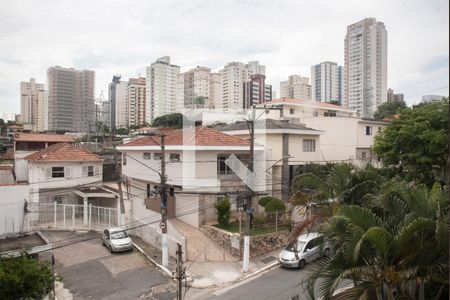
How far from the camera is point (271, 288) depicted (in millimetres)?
14844

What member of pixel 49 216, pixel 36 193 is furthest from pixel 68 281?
pixel 36 193

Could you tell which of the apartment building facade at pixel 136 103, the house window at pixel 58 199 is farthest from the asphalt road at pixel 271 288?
the apartment building facade at pixel 136 103

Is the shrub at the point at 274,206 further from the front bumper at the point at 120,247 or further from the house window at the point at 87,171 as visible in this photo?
the house window at the point at 87,171

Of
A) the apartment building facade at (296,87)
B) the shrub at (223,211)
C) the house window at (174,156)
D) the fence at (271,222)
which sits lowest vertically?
the fence at (271,222)

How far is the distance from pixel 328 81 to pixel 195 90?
88.0 feet

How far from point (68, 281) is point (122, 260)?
2961 mm

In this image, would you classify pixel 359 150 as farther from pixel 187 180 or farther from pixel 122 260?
pixel 122 260

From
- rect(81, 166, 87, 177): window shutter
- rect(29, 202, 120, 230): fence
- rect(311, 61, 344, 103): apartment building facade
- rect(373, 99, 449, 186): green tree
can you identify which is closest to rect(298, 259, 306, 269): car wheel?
rect(373, 99, 449, 186): green tree

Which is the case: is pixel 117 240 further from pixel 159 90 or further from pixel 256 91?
pixel 256 91

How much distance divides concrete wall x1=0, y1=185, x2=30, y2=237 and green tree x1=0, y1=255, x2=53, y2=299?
13.8 metres

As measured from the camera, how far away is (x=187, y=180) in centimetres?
2166

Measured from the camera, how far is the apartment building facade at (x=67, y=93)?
191 feet

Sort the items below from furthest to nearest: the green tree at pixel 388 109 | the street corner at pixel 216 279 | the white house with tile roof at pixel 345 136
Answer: the green tree at pixel 388 109 → the white house with tile roof at pixel 345 136 → the street corner at pixel 216 279

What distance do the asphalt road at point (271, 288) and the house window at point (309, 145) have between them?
527 inches
